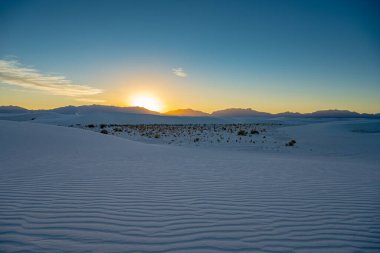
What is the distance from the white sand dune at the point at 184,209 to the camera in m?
3.17

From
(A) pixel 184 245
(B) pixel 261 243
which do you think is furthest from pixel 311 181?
(A) pixel 184 245

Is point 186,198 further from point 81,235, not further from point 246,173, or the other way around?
point 246,173

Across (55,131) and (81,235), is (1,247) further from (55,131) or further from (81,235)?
(55,131)

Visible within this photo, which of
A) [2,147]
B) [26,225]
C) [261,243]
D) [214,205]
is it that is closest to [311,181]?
[214,205]

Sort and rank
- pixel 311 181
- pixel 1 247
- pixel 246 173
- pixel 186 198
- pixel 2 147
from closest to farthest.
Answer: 1. pixel 1 247
2. pixel 186 198
3. pixel 311 181
4. pixel 246 173
5. pixel 2 147

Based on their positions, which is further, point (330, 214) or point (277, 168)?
point (277, 168)

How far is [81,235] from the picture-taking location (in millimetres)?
3264

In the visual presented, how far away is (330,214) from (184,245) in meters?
2.51

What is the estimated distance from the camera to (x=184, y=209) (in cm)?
428

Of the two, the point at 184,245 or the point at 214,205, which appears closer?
the point at 184,245

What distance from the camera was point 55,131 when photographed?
48.3 ft

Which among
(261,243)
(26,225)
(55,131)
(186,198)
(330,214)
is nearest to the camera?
(261,243)

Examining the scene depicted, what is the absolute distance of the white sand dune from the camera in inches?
125

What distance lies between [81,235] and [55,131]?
1301 cm
